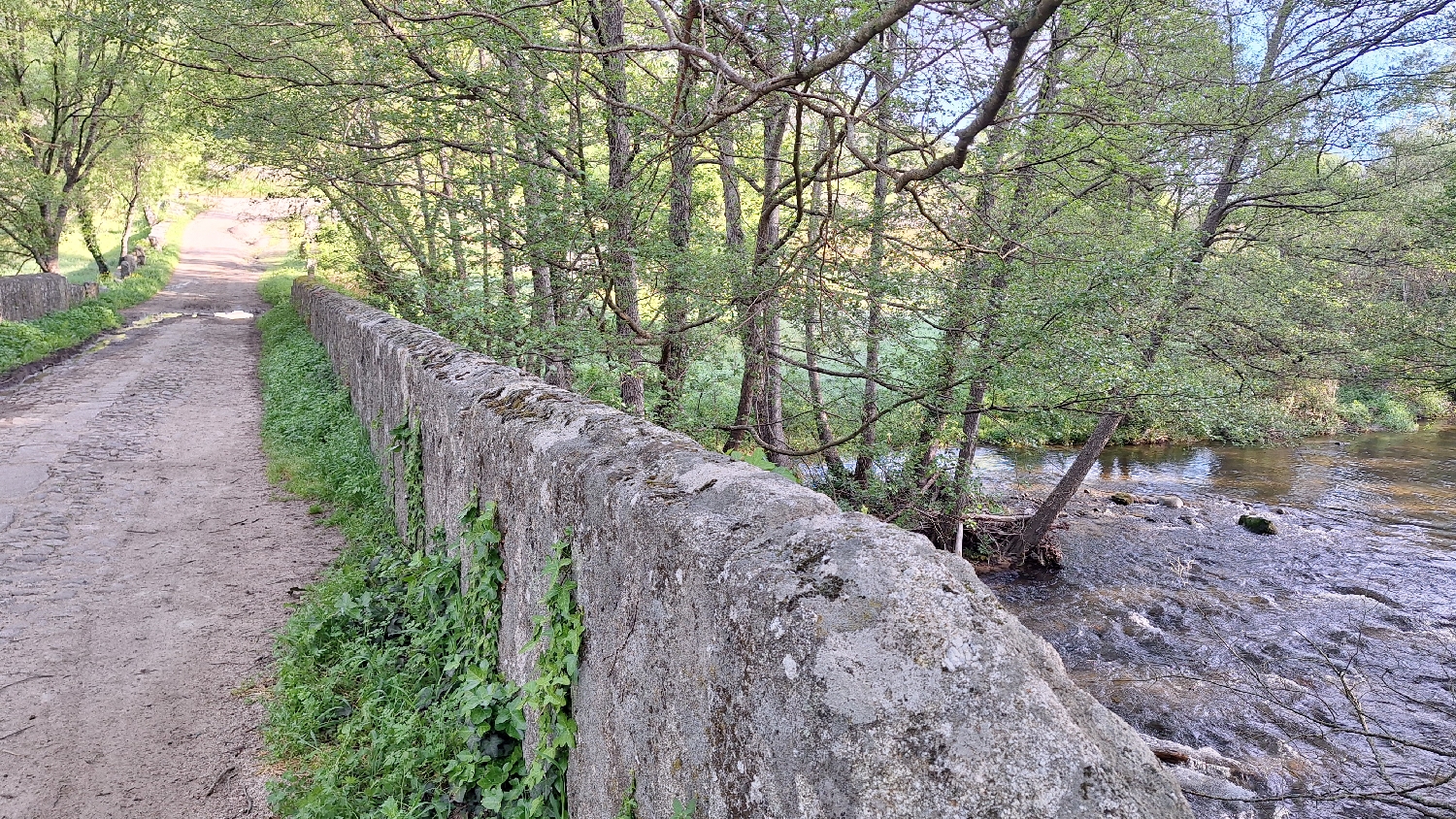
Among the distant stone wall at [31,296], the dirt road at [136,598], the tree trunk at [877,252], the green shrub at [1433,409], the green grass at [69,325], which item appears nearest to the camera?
the dirt road at [136,598]

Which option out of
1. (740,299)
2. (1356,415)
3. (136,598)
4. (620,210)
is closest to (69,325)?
(136,598)

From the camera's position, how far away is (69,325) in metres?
16.7

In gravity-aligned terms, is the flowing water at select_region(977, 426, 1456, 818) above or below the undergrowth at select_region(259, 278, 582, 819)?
below

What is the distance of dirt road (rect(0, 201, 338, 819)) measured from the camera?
3758 millimetres

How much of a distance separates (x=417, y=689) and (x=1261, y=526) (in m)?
13.8

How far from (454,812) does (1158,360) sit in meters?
7.74

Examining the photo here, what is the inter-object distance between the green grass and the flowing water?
57.0 feet

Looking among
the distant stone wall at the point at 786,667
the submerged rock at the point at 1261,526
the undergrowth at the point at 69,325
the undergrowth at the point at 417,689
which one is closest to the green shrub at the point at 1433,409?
the submerged rock at the point at 1261,526

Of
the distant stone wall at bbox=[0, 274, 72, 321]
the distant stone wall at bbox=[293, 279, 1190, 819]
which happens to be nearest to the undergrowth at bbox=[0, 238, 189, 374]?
the distant stone wall at bbox=[0, 274, 72, 321]

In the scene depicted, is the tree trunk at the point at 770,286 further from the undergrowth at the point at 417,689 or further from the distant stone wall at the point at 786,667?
the distant stone wall at the point at 786,667

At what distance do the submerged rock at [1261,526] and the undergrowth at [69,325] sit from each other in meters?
21.3

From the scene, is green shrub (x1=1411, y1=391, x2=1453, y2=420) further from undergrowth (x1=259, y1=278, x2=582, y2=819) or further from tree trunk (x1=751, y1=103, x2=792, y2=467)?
undergrowth (x1=259, y1=278, x2=582, y2=819)

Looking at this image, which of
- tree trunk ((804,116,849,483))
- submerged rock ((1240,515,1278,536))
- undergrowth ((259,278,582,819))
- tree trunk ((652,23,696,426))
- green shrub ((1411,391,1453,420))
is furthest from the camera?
green shrub ((1411,391,1453,420))

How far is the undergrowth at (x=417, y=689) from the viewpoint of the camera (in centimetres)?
297
